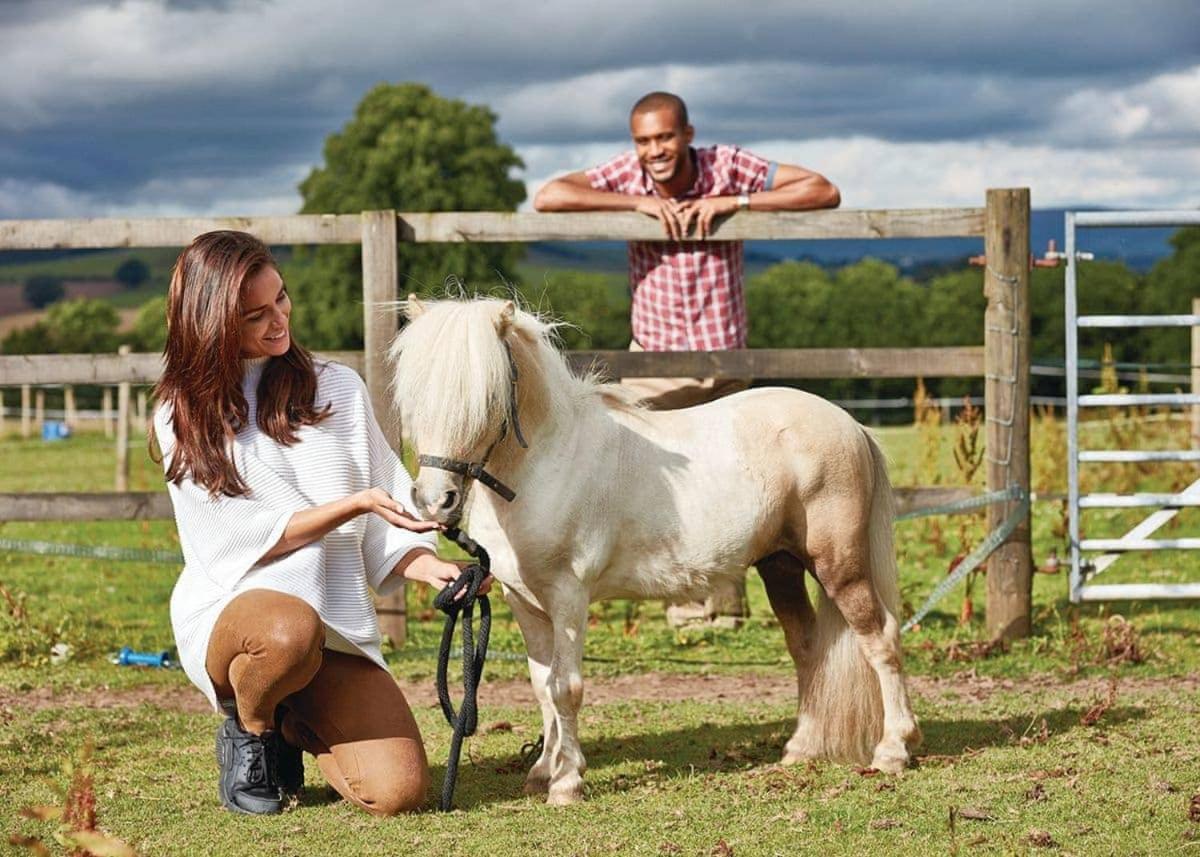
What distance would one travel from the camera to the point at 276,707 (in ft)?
14.2

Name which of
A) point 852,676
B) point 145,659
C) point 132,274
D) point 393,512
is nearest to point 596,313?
point 145,659

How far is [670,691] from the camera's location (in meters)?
6.12

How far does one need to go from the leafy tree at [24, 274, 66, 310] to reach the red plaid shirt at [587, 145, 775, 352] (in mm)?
85013

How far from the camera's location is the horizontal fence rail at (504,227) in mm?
6320

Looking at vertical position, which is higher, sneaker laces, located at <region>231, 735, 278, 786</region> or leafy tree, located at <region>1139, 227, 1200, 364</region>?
leafy tree, located at <region>1139, 227, 1200, 364</region>

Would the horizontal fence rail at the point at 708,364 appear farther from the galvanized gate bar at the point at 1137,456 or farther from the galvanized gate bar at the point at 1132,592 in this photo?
the galvanized gate bar at the point at 1132,592

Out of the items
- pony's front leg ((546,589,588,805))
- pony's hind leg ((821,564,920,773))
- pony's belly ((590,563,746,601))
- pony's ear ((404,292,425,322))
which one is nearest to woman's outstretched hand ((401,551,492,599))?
pony's front leg ((546,589,588,805))

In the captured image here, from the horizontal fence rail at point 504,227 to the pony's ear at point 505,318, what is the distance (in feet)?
7.23

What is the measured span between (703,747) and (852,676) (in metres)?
0.64

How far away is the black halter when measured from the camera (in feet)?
12.8

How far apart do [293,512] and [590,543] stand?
2.98 ft

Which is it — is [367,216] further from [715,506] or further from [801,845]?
[801,845]

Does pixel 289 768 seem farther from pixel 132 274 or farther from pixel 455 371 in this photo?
pixel 132 274

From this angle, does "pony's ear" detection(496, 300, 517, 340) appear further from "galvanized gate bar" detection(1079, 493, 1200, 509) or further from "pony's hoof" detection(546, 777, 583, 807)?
"galvanized gate bar" detection(1079, 493, 1200, 509)
